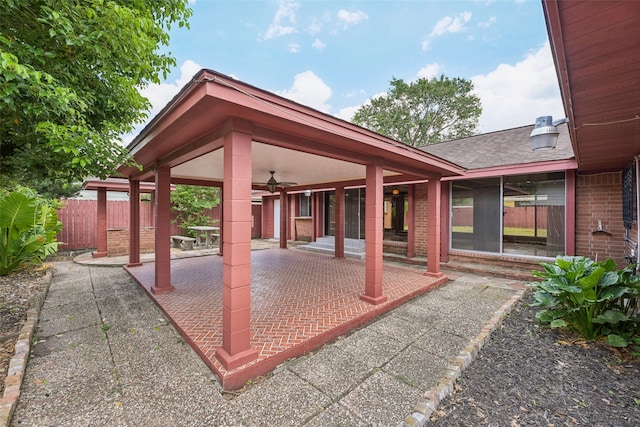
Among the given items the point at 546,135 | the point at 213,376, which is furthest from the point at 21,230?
the point at 546,135

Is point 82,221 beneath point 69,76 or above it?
beneath

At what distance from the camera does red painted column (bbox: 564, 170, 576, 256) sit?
614 centimetres

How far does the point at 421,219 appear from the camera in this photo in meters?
8.77

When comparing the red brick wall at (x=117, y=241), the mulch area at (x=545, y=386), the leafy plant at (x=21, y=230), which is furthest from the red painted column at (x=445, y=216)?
the red brick wall at (x=117, y=241)

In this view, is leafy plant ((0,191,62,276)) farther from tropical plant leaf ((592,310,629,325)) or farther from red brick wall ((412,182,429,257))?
red brick wall ((412,182,429,257))

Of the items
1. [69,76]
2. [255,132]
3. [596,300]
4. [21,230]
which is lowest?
[596,300]

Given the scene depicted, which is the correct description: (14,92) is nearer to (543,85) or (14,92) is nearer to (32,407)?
(32,407)

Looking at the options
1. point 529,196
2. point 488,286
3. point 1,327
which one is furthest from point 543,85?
point 1,327

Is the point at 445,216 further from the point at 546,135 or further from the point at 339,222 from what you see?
the point at 546,135

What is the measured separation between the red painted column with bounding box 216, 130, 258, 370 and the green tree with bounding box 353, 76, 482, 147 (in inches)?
890

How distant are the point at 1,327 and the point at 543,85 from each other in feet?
80.6

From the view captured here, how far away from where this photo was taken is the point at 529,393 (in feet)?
8.18

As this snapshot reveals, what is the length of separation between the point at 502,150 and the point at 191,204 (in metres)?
13.1

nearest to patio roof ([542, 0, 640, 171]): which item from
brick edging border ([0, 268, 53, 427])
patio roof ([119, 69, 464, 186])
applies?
patio roof ([119, 69, 464, 186])
